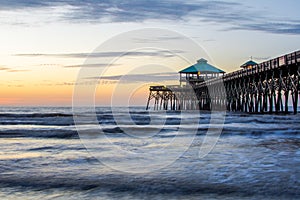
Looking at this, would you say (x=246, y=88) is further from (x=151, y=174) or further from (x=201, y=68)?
→ (x=151, y=174)

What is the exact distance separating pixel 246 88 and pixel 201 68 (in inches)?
985

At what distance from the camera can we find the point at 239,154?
1078 centimetres

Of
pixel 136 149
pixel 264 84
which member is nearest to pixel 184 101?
pixel 264 84

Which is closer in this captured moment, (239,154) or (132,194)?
(132,194)

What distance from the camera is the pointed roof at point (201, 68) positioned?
6708cm

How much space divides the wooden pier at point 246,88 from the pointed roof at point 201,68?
309mm

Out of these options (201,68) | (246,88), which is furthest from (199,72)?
(246,88)

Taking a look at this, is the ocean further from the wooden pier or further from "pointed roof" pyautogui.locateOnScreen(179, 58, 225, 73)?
"pointed roof" pyautogui.locateOnScreen(179, 58, 225, 73)

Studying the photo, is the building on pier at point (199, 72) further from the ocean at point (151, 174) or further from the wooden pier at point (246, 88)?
the ocean at point (151, 174)

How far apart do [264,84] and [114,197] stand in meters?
33.2

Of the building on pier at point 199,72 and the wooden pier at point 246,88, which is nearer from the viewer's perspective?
the wooden pier at point 246,88

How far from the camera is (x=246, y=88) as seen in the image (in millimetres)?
43312

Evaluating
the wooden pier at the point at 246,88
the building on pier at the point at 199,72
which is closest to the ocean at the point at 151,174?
the wooden pier at the point at 246,88

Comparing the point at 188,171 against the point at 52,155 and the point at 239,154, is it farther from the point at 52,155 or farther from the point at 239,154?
the point at 52,155
